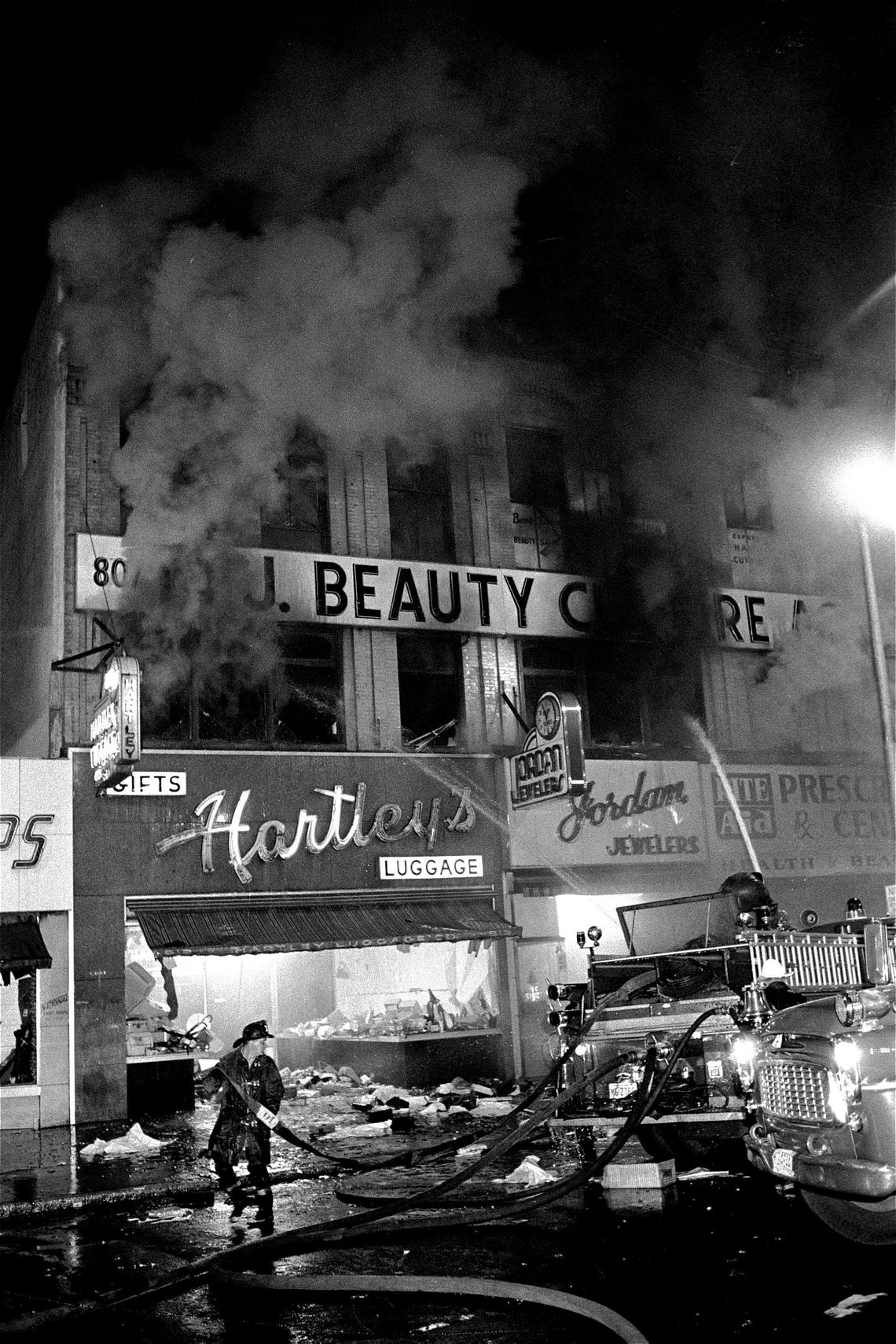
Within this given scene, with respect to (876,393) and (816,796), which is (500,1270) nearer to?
(816,796)

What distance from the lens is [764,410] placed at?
790 inches

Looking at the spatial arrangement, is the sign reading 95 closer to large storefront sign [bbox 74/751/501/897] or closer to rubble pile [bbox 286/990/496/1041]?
large storefront sign [bbox 74/751/501/897]

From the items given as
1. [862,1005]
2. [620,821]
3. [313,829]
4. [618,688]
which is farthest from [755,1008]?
[618,688]

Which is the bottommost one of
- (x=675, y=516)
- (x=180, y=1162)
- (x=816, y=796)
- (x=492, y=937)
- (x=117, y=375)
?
(x=180, y=1162)

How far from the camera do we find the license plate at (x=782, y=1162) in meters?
6.22

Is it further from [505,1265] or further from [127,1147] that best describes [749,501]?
[505,1265]

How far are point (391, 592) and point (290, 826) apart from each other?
385 centimetres

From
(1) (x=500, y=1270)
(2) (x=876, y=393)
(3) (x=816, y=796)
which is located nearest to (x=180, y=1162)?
(1) (x=500, y=1270)

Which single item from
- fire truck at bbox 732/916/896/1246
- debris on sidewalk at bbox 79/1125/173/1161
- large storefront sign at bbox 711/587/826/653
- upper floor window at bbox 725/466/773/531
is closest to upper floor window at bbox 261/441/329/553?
large storefront sign at bbox 711/587/826/653

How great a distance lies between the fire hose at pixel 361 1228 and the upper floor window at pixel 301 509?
1114 cm

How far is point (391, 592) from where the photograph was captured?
17.8 meters

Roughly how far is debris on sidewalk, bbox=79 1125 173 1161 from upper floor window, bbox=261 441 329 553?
8.29m

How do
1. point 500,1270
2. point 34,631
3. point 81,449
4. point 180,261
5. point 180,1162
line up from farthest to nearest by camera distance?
point 34,631 → point 81,449 → point 180,261 → point 180,1162 → point 500,1270

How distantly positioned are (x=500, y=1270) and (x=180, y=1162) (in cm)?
586
